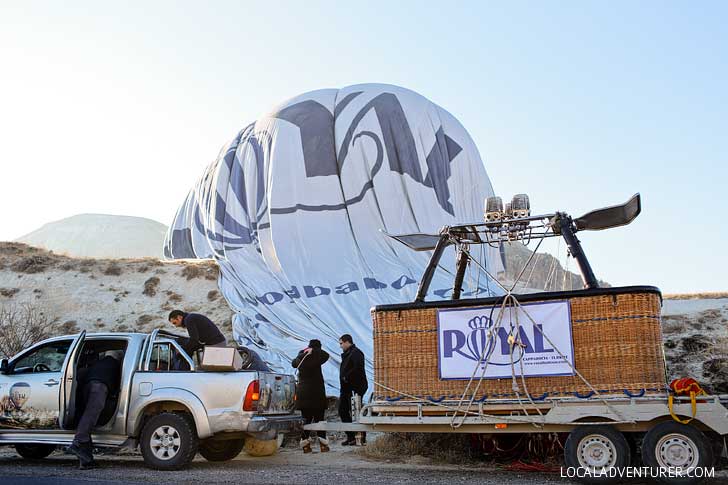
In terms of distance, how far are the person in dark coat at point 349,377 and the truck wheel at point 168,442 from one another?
11.3ft

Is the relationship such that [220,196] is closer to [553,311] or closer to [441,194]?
[441,194]

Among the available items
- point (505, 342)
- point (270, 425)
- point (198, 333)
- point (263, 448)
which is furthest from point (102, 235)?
point (505, 342)

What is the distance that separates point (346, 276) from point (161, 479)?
13.3 metres

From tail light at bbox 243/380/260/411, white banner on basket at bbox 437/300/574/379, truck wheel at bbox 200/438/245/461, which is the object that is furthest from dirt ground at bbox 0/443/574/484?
white banner on basket at bbox 437/300/574/379

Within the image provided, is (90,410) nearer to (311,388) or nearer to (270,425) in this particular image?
(270,425)

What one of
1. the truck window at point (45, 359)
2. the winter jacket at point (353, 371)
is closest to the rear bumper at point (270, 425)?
the winter jacket at point (353, 371)

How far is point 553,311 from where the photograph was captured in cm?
820

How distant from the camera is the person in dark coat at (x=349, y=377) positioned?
12.1 m

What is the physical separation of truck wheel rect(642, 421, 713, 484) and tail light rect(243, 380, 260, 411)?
4287mm

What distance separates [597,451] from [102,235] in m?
131

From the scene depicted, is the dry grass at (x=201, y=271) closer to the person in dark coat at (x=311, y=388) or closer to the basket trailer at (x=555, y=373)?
the person in dark coat at (x=311, y=388)

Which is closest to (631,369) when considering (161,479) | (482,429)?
(482,429)

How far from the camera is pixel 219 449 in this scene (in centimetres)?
1030

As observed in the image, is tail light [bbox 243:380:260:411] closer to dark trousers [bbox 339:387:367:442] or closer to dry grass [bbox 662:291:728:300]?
dark trousers [bbox 339:387:367:442]
